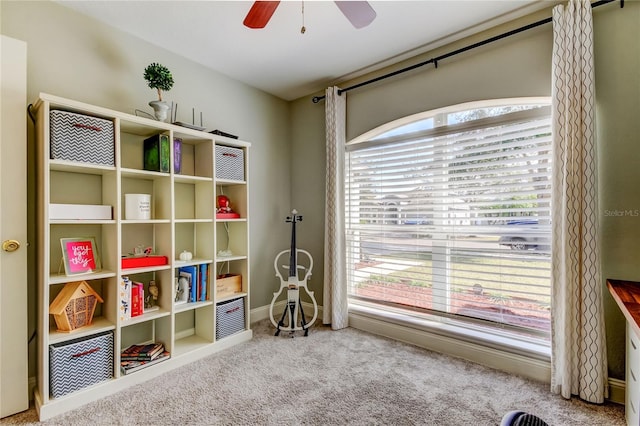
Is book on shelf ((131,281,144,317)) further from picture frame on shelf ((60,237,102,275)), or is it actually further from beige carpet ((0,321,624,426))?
beige carpet ((0,321,624,426))

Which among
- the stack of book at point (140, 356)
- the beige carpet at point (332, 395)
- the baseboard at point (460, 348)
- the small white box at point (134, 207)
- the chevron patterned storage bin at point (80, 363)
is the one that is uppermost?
the small white box at point (134, 207)

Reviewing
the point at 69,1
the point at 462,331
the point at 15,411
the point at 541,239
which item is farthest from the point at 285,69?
the point at 15,411

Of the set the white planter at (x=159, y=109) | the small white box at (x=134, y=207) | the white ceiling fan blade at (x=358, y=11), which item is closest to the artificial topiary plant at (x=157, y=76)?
the white planter at (x=159, y=109)

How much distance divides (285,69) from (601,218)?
276cm

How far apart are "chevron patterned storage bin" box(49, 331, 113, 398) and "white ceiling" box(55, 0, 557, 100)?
2250 millimetres

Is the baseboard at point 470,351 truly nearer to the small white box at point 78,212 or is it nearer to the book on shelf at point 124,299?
the book on shelf at point 124,299

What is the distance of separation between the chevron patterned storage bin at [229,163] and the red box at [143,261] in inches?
32.1

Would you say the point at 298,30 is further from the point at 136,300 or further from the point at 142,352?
the point at 142,352

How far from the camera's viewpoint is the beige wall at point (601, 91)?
1.86 meters

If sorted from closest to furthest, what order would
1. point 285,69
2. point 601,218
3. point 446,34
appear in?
point 601,218
point 446,34
point 285,69

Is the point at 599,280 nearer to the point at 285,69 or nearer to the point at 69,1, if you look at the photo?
the point at 285,69

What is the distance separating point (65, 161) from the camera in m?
1.85

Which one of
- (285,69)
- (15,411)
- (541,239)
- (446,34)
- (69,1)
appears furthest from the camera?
(285,69)

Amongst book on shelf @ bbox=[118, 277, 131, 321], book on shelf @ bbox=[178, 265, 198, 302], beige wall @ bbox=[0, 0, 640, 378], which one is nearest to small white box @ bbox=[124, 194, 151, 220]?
book on shelf @ bbox=[118, 277, 131, 321]
